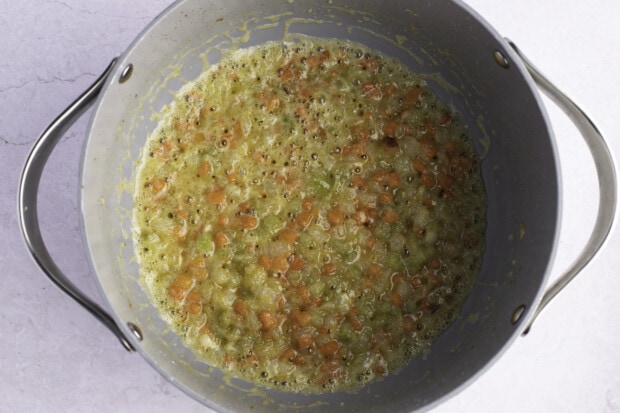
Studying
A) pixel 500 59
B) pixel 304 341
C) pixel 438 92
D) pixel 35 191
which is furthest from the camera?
pixel 438 92

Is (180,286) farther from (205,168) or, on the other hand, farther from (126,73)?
(126,73)

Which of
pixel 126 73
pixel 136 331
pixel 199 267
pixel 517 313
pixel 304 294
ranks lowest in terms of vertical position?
pixel 136 331

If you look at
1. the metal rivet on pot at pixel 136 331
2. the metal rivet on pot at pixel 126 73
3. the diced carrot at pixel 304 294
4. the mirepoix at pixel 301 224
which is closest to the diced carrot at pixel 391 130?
the mirepoix at pixel 301 224

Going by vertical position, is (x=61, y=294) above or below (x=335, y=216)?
below

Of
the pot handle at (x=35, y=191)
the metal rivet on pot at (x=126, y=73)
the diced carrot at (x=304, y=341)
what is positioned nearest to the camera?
the pot handle at (x=35, y=191)

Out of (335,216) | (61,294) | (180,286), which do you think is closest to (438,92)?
(335,216)

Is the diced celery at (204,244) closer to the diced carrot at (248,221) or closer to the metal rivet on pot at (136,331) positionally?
the diced carrot at (248,221)
